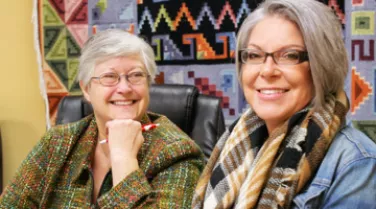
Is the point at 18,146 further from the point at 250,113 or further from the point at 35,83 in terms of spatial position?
the point at 250,113

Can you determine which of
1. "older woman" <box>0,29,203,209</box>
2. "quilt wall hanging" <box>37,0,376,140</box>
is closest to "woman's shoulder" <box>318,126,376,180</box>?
"older woman" <box>0,29,203,209</box>

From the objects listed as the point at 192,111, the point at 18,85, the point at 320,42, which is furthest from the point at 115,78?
the point at 18,85

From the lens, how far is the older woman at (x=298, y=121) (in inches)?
42.0

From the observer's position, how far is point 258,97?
4.11ft

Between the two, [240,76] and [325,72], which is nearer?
[325,72]

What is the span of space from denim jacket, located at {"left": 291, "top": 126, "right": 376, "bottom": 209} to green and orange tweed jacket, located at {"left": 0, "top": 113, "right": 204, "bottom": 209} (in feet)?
1.56

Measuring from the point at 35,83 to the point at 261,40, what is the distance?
1881 mm

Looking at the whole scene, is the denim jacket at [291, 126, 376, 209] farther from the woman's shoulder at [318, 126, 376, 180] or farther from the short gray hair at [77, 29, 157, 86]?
the short gray hair at [77, 29, 157, 86]

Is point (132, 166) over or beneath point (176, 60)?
beneath

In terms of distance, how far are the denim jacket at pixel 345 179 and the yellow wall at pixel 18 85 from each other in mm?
2012

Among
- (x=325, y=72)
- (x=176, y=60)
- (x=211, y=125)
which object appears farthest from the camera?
Answer: (x=176, y=60)

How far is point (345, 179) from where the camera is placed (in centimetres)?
105

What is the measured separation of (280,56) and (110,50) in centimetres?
62

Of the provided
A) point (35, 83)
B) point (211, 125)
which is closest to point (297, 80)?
point (211, 125)
